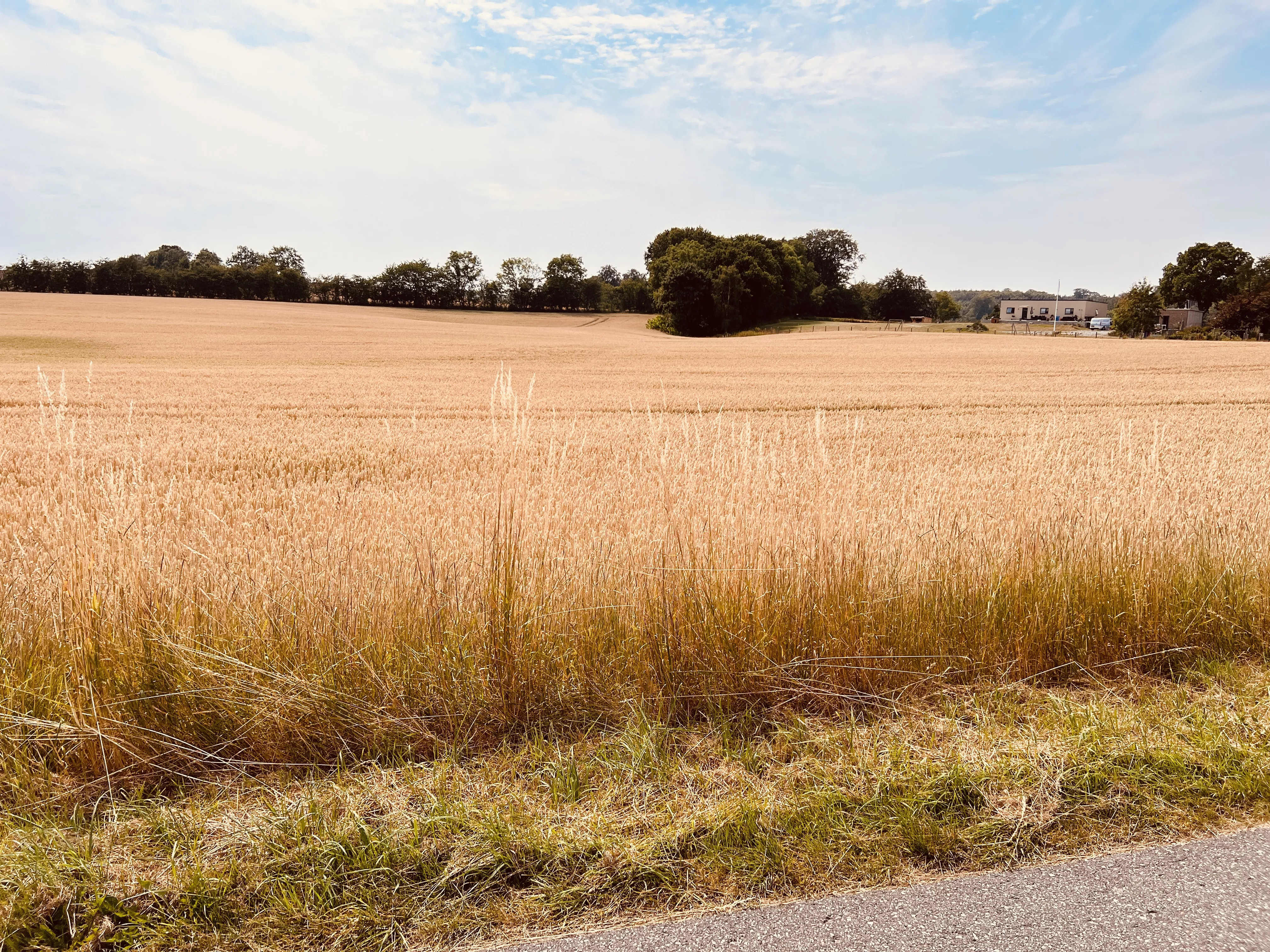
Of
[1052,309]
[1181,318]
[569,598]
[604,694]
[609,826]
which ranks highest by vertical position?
[1052,309]

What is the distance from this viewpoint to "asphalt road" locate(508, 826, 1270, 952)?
2166 mm

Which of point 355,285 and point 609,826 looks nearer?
point 609,826

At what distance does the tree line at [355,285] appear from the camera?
272 ft

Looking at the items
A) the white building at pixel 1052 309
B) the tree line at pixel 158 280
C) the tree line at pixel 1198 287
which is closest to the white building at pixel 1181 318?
the tree line at pixel 1198 287

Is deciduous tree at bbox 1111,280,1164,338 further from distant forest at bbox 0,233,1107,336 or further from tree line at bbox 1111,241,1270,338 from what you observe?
Answer: distant forest at bbox 0,233,1107,336

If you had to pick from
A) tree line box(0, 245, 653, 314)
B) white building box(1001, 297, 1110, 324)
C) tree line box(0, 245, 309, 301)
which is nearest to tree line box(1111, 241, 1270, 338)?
white building box(1001, 297, 1110, 324)

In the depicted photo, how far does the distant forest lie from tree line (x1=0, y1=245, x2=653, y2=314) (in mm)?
128

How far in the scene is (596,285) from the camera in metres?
102

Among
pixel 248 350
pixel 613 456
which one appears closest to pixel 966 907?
pixel 613 456

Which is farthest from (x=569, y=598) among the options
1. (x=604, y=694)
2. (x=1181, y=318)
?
(x=1181, y=318)

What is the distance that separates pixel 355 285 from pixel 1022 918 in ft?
327

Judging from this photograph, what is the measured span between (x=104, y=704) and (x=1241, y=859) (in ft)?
14.4

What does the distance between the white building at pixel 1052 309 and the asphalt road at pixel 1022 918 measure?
155m

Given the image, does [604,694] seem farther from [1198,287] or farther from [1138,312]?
[1198,287]
